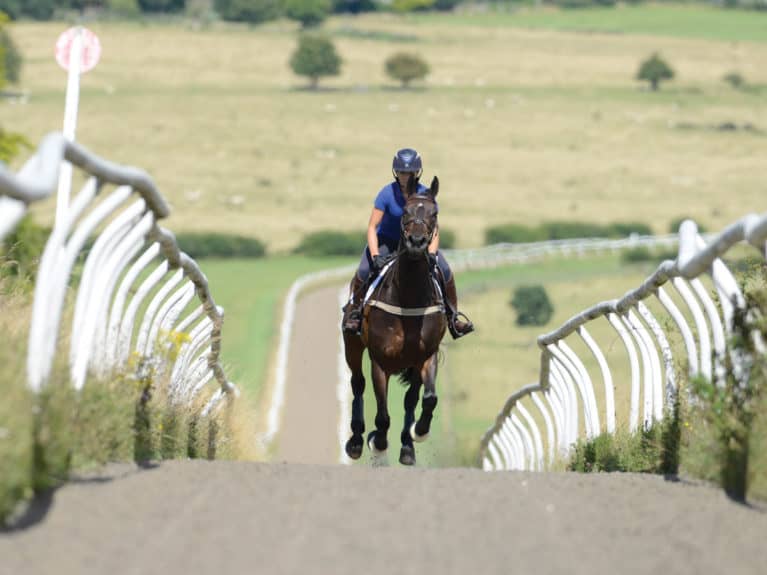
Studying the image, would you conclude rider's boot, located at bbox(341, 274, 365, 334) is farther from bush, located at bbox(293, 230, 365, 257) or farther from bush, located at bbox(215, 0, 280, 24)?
→ bush, located at bbox(215, 0, 280, 24)

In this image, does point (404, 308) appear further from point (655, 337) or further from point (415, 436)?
point (655, 337)

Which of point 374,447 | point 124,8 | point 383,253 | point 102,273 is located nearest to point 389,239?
point 383,253

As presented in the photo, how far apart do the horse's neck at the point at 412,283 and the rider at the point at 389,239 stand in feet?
0.51

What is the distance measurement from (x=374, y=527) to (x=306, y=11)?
15440 centimetres

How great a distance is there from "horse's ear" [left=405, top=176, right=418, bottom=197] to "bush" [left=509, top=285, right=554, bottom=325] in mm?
26182

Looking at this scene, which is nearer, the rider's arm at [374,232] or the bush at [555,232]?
the rider's arm at [374,232]

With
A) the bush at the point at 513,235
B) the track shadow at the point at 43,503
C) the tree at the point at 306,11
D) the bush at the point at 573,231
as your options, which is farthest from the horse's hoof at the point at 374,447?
the tree at the point at 306,11

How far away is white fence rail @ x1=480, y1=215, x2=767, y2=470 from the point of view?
279 inches

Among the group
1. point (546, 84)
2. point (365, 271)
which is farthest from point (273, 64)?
point (365, 271)

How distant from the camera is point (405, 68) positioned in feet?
407

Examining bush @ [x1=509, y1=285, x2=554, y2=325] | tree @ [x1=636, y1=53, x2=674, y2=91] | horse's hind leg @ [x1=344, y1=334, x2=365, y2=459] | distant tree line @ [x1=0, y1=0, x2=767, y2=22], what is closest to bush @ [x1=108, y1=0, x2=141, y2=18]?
distant tree line @ [x1=0, y1=0, x2=767, y2=22]

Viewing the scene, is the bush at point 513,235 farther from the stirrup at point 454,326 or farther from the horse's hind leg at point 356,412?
the stirrup at point 454,326

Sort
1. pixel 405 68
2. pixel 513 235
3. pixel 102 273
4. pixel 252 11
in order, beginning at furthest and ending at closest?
pixel 252 11
pixel 405 68
pixel 513 235
pixel 102 273

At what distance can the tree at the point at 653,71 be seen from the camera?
122 m
